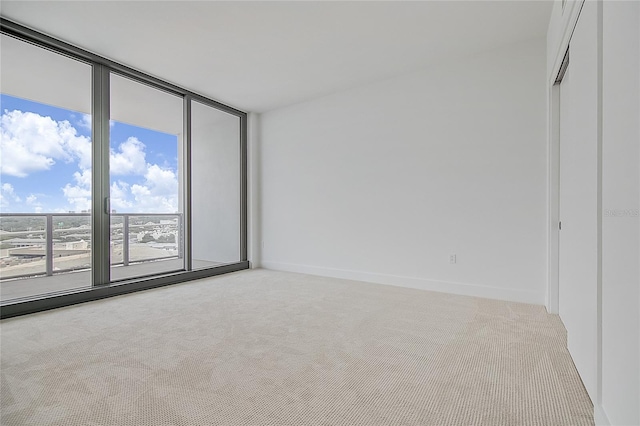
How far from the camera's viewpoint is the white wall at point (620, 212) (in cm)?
110

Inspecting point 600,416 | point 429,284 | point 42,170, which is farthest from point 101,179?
point 600,416

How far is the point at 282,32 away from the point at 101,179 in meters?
2.49

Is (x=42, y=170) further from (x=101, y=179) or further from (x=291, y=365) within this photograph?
(x=291, y=365)

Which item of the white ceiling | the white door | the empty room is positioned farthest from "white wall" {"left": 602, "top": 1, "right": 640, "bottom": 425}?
the white ceiling

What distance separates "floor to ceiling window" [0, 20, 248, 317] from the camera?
3.54 metres

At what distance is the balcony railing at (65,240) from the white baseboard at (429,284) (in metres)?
2.73

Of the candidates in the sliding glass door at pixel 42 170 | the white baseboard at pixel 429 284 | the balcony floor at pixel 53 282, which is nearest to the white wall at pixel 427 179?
the white baseboard at pixel 429 284

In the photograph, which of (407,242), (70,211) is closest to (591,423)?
(407,242)

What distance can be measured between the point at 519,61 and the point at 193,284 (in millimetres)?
4550

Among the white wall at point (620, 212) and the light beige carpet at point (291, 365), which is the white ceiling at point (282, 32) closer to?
the white wall at point (620, 212)

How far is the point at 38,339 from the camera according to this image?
93.4 inches

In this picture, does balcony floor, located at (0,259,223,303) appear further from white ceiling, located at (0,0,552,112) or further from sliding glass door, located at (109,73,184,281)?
white ceiling, located at (0,0,552,112)

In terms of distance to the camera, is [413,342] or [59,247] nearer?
[413,342]

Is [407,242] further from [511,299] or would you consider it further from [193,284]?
[193,284]
